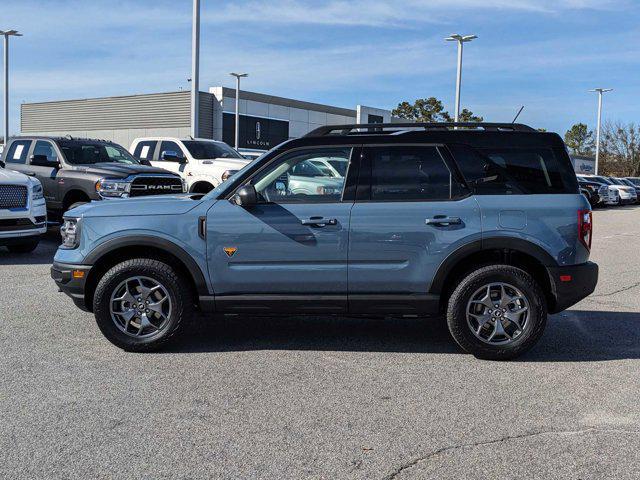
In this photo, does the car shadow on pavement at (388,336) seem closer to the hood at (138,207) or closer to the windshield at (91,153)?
the hood at (138,207)

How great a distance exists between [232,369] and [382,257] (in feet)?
4.78

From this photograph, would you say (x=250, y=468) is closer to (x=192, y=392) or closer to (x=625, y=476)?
(x=192, y=392)

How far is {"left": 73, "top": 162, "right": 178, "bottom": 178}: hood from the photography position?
40.5 ft

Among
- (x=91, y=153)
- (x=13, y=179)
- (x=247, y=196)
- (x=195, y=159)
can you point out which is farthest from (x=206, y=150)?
(x=247, y=196)

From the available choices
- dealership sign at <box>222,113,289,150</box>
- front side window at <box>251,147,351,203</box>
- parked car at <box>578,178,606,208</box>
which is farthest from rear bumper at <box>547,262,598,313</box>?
dealership sign at <box>222,113,289,150</box>

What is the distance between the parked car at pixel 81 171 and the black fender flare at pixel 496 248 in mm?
8016

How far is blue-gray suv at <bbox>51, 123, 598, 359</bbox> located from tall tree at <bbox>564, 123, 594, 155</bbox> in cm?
10629

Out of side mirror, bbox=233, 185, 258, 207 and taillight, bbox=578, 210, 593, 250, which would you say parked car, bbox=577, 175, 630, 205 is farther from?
side mirror, bbox=233, 185, 258, 207

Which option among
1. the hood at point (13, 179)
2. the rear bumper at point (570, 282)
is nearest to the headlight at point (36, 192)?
the hood at point (13, 179)

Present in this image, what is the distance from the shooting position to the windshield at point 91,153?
13.4m

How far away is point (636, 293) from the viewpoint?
8.95 metres

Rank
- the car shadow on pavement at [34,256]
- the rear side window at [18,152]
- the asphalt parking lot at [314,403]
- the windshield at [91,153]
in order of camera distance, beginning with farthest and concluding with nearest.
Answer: the rear side window at [18,152] → the windshield at [91,153] → the car shadow on pavement at [34,256] → the asphalt parking lot at [314,403]

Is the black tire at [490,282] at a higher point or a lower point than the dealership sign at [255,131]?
lower

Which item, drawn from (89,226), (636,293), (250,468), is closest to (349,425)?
(250,468)
